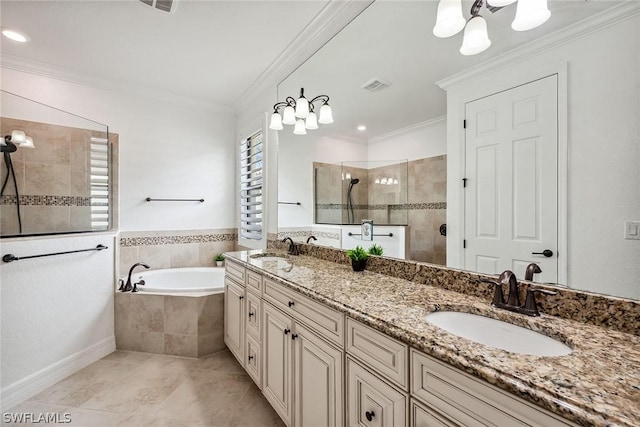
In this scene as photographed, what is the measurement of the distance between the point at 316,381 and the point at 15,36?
3.22 metres

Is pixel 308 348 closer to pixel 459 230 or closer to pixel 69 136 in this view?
pixel 459 230

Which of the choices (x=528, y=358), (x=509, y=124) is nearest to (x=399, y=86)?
(x=509, y=124)

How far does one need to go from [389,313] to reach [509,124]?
34.1 inches

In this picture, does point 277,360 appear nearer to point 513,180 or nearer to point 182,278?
point 513,180

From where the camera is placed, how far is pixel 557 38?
97cm

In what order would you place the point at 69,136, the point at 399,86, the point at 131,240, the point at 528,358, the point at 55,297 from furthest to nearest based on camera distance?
the point at 131,240 → the point at 69,136 → the point at 55,297 → the point at 399,86 → the point at 528,358

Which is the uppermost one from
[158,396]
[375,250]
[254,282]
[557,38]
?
[557,38]

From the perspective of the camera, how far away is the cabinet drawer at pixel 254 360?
5.75ft

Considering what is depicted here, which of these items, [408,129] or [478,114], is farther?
[408,129]

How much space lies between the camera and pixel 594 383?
57 cm

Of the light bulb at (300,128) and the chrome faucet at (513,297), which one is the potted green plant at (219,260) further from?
the chrome faucet at (513,297)

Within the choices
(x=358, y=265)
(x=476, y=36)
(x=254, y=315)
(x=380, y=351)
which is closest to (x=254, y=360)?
(x=254, y=315)

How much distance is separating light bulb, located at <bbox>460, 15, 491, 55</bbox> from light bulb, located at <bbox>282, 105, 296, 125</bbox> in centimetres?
146

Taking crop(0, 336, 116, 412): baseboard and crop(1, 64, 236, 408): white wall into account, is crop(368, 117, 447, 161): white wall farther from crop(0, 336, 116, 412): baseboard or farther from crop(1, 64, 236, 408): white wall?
crop(0, 336, 116, 412): baseboard
